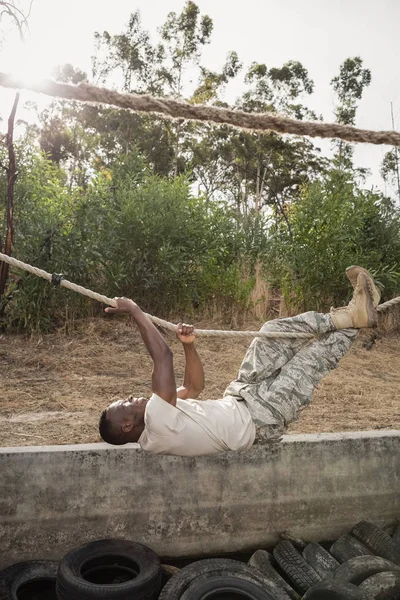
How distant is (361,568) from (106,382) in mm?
3495

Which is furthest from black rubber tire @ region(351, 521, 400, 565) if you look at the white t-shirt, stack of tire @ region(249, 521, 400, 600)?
the white t-shirt

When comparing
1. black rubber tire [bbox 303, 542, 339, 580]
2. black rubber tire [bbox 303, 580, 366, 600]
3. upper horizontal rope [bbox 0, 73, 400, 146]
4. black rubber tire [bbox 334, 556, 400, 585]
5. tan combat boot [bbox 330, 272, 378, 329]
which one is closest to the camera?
upper horizontal rope [bbox 0, 73, 400, 146]

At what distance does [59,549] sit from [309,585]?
1.30m

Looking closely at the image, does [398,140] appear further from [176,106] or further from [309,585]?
[309,585]

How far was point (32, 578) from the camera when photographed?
2.82 meters

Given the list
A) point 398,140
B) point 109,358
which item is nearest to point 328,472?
point 398,140

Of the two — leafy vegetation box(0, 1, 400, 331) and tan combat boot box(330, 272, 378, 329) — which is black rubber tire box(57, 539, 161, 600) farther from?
leafy vegetation box(0, 1, 400, 331)

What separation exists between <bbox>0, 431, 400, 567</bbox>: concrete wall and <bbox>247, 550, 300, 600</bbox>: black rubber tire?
21 cm

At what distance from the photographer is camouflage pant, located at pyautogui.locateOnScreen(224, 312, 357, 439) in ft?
10.6

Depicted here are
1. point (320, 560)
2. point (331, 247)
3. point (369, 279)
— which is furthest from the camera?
point (331, 247)

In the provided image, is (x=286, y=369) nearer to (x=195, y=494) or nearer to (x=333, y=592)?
(x=195, y=494)

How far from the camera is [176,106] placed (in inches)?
95.0

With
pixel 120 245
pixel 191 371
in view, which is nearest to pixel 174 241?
pixel 120 245

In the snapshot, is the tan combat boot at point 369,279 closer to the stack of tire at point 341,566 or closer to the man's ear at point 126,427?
the stack of tire at point 341,566
